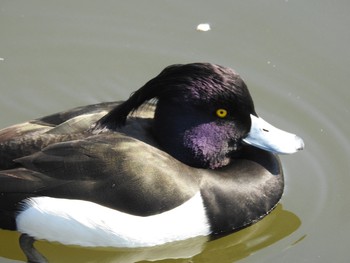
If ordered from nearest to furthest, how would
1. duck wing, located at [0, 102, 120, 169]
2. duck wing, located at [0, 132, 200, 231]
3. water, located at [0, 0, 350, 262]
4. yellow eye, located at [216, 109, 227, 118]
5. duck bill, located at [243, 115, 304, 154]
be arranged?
duck wing, located at [0, 132, 200, 231]
duck wing, located at [0, 102, 120, 169]
yellow eye, located at [216, 109, 227, 118]
duck bill, located at [243, 115, 304, 154]
water, located at [0, 0, 350, 262]

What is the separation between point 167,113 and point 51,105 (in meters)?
1.53

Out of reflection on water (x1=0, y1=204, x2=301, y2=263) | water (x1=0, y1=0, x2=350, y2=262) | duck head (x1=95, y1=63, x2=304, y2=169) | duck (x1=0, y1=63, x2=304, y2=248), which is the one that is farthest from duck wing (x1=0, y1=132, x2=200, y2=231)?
water (x1=0, y1=0, x2=350, y2=262)

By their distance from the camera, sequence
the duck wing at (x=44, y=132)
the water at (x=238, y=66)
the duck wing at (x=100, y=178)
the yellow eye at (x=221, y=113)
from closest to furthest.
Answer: the duck wing at (x=100, y=178)
the duck wing at (x=44, y=132)
the yellow eye at (x=221, y=113)
the water at (x=238, y=66)

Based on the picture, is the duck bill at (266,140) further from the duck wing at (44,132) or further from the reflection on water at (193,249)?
the duck wing at (44,132)

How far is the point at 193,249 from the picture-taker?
5.23m

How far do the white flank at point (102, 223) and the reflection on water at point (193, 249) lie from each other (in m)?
0.16

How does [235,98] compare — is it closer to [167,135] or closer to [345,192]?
[167,135]

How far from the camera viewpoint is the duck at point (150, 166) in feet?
15.7

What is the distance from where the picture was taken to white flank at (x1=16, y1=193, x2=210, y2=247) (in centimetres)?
480

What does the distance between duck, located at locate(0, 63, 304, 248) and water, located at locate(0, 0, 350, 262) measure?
329 mm

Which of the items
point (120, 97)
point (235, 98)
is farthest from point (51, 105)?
point (235, 98)

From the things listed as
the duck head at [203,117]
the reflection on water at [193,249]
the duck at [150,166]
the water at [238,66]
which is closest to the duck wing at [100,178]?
the duck at [150,166]

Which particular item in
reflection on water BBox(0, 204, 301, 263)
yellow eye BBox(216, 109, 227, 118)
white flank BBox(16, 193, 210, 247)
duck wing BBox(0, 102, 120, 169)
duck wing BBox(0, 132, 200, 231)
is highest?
yellow eye BBox(216, 109, 227, 118)

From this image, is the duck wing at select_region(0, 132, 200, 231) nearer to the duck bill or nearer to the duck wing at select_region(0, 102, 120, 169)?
the duck wing at select_region(0, 102, 120, 169)
